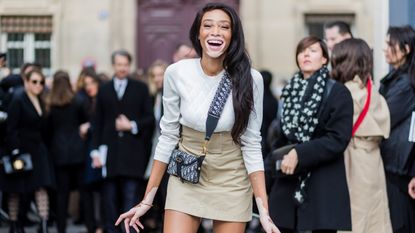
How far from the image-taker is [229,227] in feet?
21.2

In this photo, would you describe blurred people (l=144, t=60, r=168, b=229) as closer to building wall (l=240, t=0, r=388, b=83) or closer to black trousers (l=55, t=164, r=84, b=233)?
black trousers (l=55, t=164, r=84, b=233)

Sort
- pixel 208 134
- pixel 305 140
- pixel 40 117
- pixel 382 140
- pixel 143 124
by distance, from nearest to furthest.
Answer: pixel 208 134, pixel 305 140, pixel 382 140, pixel 143 124, pixel 40 117

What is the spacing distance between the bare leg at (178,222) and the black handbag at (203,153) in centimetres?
20

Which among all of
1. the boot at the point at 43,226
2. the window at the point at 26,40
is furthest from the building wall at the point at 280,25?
the boot at the point at 43,226

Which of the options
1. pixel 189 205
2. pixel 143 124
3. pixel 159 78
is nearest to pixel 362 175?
pixel 189 205

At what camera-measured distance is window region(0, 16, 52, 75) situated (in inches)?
864

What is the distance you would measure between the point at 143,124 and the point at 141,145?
0.27m

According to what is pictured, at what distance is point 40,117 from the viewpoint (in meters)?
12.4

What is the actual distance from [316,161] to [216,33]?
1939mm

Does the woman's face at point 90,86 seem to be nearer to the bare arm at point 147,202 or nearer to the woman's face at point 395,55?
the woman's face at point 395,55

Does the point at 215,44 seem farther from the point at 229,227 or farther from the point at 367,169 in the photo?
the point at 367,169

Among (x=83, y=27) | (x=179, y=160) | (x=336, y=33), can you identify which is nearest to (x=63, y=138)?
(x=336, y=33)

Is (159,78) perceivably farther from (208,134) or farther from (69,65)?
(69,65)

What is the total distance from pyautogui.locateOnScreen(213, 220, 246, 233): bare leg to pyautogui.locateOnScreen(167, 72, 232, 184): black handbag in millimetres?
299
